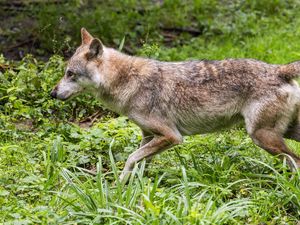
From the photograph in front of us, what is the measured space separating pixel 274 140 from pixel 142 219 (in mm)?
2156

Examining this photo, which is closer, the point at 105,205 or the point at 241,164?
the point at 105,205

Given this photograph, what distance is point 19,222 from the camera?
6.43 meters

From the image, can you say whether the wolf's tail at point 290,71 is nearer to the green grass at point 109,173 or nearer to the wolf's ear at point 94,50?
the green grass at point 109,173

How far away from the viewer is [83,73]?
8.52 metres

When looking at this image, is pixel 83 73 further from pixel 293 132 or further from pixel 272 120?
pixel 293 132

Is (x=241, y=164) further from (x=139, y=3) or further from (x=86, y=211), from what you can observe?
(x=139, y=3)

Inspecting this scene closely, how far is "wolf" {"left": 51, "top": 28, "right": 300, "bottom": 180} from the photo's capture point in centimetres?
786

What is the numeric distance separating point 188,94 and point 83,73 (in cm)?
124

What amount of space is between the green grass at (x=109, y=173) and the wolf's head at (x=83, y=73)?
573mm

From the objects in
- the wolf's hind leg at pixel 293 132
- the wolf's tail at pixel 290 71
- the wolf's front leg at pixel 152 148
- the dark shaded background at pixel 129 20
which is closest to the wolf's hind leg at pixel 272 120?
the wolf's tail at pixel 290 71

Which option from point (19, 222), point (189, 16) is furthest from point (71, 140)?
point (189, 16)

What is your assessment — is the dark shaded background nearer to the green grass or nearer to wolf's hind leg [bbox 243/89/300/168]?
the green grass

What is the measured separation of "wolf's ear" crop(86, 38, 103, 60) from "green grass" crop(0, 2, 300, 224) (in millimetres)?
1037

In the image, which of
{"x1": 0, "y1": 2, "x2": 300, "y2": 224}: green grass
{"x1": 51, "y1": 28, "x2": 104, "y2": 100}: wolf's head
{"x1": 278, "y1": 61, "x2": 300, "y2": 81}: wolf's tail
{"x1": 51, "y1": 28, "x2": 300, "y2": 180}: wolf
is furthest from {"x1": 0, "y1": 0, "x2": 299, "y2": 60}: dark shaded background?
{"x1": 278, "y1": 61, "x2": 300, "y2": 81}: wolf's tail
